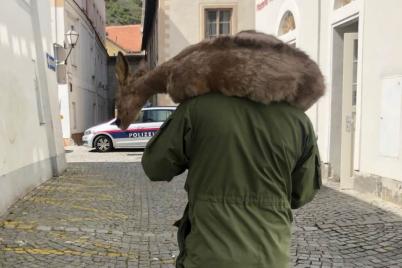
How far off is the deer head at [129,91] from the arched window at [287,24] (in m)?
9.75

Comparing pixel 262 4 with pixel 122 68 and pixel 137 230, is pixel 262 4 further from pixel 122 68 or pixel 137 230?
pixel 122 68

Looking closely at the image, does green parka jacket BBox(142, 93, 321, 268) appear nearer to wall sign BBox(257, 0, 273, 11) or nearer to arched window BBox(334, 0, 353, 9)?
arched window BBox(334, 0, 353, 9)

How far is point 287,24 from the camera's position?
1230 cm

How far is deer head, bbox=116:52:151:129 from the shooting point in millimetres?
2385

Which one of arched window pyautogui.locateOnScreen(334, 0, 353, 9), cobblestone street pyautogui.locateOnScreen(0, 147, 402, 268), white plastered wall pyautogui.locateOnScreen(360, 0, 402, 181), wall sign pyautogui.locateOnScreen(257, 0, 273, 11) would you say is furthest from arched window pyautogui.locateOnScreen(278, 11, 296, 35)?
cobblestone street pyautogui.locateOnScreen(0, 147, 402, 268)

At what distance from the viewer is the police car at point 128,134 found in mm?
18297

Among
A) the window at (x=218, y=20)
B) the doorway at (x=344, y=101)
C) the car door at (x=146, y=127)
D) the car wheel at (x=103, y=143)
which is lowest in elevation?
the car wheel at (x=103, y=143)

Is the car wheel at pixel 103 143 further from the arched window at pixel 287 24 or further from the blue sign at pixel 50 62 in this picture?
the arched window at pixel 287 24

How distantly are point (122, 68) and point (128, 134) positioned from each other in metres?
16.3

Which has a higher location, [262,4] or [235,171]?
[262,4]

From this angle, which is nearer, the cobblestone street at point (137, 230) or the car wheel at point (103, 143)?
the cobblestone street at point (137, 230)

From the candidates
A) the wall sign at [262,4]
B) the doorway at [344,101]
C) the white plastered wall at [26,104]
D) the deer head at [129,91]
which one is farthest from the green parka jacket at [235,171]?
the wall sign at [262,4]

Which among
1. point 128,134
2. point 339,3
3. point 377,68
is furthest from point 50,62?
point 128,134

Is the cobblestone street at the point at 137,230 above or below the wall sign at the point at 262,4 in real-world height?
below
